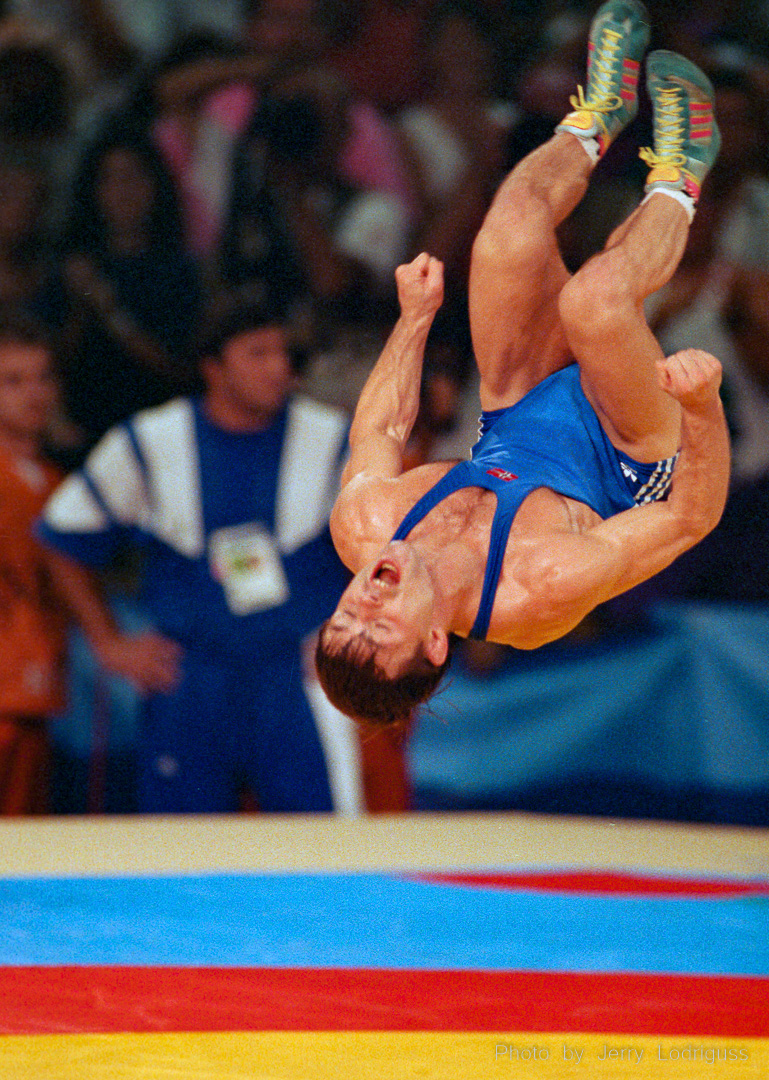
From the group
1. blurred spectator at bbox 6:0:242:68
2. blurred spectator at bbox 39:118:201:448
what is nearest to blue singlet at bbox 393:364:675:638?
blurred spectator at bbox 39:118:201:448

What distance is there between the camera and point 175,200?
191 inches

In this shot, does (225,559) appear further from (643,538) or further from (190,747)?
(643,538)

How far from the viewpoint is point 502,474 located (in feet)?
8.79

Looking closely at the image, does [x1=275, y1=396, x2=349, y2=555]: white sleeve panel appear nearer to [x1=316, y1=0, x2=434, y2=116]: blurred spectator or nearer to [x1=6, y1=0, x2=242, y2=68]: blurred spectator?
[x1=316, y1=0, x2=434, y2=116]: blurred spectator

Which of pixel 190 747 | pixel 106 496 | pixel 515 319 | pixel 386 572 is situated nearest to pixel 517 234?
pixel 515 319

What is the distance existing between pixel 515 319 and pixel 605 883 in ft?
5.07

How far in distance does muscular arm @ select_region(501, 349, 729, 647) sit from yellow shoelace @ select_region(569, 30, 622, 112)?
39.8 inches

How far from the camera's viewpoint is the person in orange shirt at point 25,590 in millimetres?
4383

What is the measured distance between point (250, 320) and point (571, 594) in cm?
213

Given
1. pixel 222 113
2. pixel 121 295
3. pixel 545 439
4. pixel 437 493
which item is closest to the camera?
pixel 437 493

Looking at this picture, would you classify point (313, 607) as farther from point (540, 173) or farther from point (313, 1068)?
point (313, 1068)

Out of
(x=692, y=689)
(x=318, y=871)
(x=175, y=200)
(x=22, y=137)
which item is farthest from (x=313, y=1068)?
(x=22, y=137)

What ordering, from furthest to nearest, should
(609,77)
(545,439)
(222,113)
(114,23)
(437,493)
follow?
(114,23), (222,113), (609,77), (545,439), (437,493)

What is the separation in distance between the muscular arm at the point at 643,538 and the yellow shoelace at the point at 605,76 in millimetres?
1010
